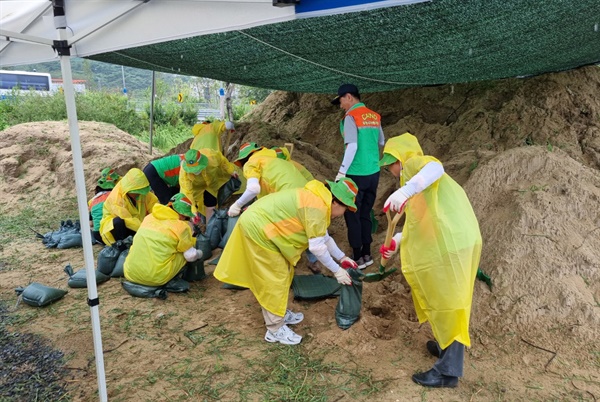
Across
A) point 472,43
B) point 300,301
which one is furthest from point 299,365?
point 472,43

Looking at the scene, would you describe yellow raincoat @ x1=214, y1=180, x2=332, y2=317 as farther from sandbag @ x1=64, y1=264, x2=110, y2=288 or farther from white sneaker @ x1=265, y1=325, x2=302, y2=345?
sandbag @ x1=64, y1=264, x2=110, y2=288

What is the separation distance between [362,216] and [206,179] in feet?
6.36

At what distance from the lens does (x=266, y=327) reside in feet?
10.6

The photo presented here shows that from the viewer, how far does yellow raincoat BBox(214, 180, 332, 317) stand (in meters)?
2.82

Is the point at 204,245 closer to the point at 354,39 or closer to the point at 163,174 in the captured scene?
the point at 163,174

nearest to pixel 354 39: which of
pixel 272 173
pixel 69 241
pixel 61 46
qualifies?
pixel 272 173

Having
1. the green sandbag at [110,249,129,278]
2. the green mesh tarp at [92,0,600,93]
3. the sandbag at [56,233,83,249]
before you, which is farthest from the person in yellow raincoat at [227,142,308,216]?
the sandbag at [56,233,83,249]

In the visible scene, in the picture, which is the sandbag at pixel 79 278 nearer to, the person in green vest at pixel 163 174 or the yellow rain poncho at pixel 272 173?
the person in green vest at pixel 163 174

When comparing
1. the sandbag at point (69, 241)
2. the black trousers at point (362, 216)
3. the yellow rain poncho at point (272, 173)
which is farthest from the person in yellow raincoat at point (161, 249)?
the sandbag at point (69, 241)

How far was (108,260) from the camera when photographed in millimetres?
4121

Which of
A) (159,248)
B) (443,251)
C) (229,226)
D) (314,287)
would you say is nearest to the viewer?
(443,251)

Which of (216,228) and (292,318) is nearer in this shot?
(292,318)

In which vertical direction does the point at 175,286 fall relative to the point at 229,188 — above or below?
below

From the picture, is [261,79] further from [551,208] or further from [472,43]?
[551,208]
